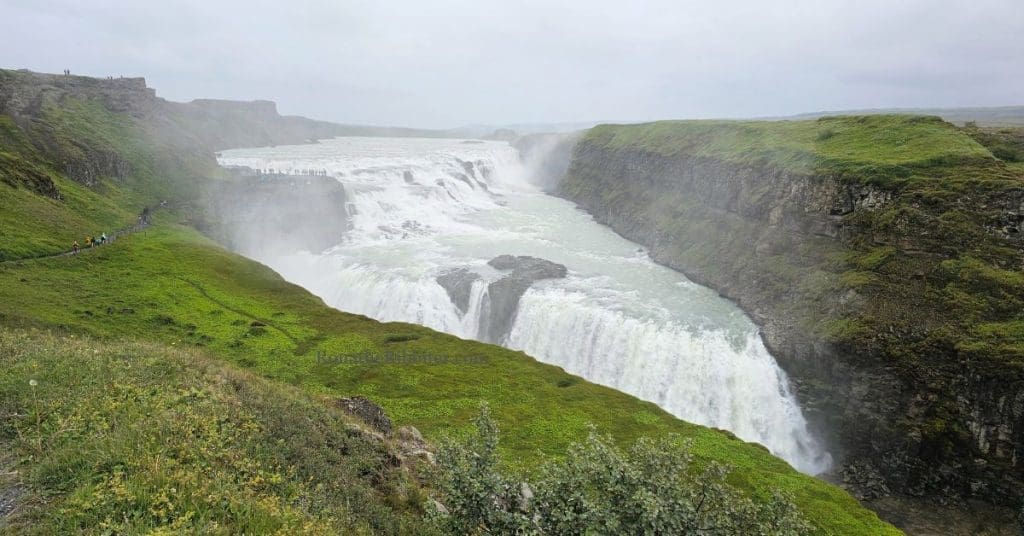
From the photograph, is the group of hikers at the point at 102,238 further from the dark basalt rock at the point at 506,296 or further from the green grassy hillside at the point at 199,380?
the dark basalt rock at the point at 506,296

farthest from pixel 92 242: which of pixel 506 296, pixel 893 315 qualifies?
pixel 893 315

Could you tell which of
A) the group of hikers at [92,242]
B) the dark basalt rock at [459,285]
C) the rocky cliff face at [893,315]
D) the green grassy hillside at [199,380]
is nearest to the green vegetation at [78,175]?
the green grassy hillside at [199,380]

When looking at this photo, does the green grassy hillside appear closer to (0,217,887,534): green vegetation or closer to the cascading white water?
(0,217,887,534): green vegetation

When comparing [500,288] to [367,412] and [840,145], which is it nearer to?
[367,412]

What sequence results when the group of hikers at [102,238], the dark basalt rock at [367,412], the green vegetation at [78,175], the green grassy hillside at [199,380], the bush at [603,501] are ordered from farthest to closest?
the green vegetation at [78,175], the group of hikers at [102,238], the dark basalt rock at [367,412], the green grassy hillside at [199,380], the bush at [603,501]

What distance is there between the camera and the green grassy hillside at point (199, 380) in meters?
10.3

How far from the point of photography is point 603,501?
10367 millimetres

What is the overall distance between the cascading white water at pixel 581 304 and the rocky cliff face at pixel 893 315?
2844 mm

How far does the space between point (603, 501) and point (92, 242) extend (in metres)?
52.6

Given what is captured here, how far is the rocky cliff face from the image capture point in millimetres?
29844

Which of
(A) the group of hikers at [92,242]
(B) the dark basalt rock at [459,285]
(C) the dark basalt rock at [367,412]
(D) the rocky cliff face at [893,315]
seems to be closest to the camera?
(C) the dark basalt rock at [367,412]

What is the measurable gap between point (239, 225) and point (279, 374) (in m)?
46.2

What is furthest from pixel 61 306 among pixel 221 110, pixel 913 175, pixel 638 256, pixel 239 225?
pixel 221 110

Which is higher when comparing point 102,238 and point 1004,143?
point 1004,143
